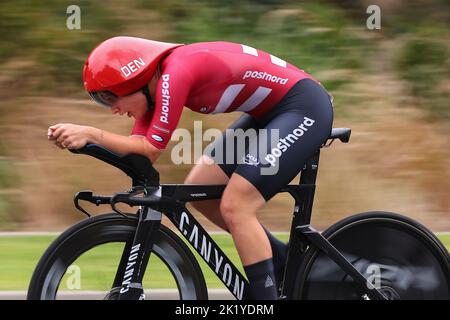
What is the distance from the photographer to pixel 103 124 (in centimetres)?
995

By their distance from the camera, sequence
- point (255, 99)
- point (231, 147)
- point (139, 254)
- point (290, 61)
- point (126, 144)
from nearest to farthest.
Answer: point (126, 144) < point (139, 254) < point (255, 99) < point (231, 147) < point (290, 61)

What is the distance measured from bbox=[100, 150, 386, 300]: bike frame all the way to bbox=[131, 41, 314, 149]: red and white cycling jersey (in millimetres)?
320

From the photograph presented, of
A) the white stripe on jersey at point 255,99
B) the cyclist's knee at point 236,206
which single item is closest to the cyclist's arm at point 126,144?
the cyclist's knee at point 236,206

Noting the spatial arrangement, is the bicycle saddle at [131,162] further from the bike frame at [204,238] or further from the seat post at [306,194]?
the seat post at [306,194]

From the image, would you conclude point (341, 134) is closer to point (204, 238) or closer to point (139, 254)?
point (204, 238)

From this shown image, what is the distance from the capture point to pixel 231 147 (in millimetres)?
5113

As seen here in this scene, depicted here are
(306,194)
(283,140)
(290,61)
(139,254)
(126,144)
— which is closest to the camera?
(126,144)

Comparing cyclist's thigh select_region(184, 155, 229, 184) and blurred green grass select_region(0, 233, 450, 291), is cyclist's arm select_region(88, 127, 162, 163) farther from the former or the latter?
cyclist's thigh select_region(184, 155, 229, 184)

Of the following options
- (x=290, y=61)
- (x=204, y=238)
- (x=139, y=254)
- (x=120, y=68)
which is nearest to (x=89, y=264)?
(x=139, y=254)

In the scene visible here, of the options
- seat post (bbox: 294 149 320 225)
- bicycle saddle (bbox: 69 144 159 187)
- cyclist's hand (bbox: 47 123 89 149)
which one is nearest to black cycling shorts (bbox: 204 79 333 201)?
seat post (bbox: 294 149 320 225)

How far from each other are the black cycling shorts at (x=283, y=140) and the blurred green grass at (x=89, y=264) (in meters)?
0.61

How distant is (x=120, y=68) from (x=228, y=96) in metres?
0.56
